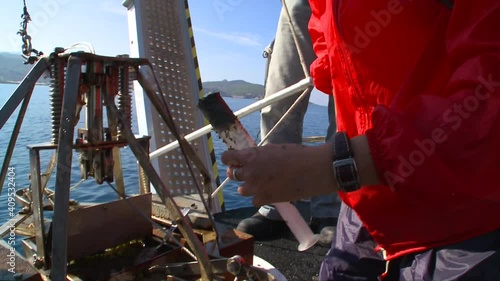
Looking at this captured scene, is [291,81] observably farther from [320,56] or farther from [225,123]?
[225,123]

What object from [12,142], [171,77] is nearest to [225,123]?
[12,142]

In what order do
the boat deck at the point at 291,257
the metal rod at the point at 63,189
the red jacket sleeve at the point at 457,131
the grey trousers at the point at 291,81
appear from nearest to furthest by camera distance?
the red jacket sleeve at the point at 457,131 < the metal rod at the point at 63,189 < the boat deck at the point at 291,257 < the grey trousers at the point at 291,81

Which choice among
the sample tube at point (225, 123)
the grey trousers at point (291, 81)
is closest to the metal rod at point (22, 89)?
the sample tube at point (225, 123)

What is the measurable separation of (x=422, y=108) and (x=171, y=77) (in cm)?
321

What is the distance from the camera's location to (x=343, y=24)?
1217 mm

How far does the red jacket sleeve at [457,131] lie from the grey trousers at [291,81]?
6.33ft

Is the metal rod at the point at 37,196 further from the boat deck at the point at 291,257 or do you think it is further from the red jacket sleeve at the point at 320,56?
the boat deck at the point at 291,257

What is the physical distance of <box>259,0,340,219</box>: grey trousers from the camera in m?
2.84

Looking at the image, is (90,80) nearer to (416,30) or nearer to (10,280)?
(10,280)

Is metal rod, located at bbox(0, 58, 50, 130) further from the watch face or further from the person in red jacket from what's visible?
the watch face

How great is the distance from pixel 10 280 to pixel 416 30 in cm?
158

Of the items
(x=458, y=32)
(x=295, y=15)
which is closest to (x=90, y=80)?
(x=458, y=32)

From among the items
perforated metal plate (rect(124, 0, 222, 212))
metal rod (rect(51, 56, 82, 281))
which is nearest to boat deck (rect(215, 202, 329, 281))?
perforated metal plate (rect(124, 0, 222, 212))

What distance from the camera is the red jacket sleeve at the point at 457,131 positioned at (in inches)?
33.3
